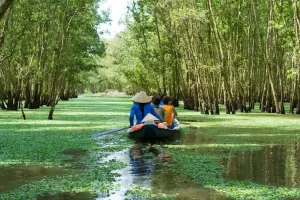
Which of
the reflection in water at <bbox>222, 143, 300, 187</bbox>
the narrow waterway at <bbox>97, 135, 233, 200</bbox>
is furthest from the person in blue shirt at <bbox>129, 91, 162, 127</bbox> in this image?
the reflection in water at <bbox>222, 143, 300, 187</bbox>

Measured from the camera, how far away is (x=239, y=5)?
99.5 feet

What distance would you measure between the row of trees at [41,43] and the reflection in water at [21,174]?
22.4 feet

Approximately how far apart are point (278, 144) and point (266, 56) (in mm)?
14816

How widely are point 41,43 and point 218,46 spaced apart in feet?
45.0

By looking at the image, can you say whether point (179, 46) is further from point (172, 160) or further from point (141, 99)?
point (172, 160)

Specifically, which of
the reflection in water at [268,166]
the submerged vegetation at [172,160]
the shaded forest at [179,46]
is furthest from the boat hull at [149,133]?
the shaded forest at [179,46]

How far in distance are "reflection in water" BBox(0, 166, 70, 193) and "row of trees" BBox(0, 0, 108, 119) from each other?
6.84m

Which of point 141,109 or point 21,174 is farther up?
point 141,109

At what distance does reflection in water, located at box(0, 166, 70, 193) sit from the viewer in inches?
297

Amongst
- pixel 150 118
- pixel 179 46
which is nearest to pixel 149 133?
pixel 150 118

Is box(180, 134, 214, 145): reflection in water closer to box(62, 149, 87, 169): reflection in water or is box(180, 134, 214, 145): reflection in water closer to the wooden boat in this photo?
the wooden boat

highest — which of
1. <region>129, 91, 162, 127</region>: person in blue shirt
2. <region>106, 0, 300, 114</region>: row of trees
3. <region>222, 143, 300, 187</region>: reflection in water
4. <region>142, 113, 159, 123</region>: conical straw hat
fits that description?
<region>106, 0, 300, 114</region>: row of trees

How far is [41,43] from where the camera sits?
3341 centimetres

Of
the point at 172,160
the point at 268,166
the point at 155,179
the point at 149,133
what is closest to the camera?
the point at 155,179
